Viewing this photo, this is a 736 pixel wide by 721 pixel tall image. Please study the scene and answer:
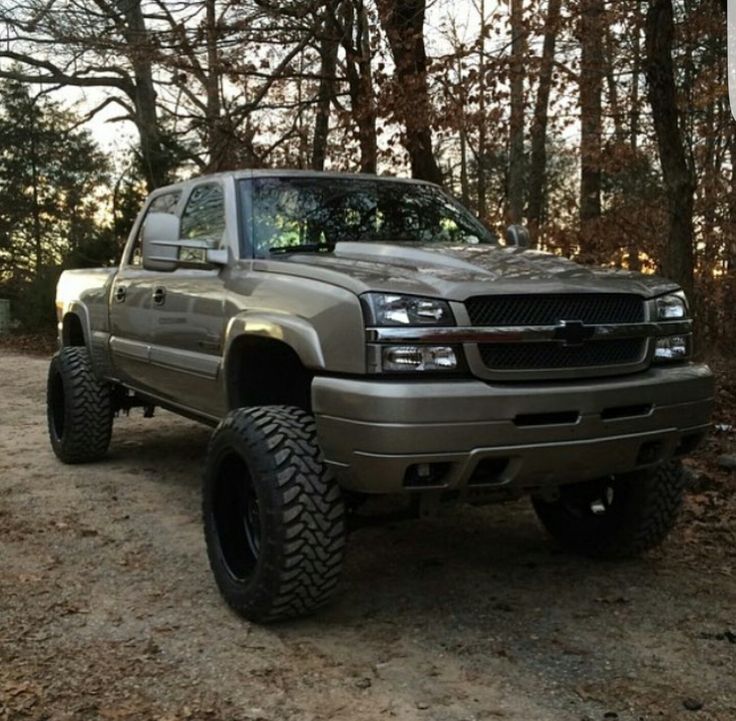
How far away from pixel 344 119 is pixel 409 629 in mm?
9255

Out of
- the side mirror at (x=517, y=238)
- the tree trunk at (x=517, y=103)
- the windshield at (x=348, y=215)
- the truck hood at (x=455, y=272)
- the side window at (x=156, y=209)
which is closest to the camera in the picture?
the truck hood at (x=455, y=272)

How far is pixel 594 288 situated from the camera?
360cm

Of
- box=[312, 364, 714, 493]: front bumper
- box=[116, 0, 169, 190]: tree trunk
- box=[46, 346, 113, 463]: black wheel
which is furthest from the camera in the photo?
box=[116, 0, 169, 190]: tree trunk

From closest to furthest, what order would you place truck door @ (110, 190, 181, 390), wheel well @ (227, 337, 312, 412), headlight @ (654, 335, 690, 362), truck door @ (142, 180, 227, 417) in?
1. headlight @ (654, 335, 690, 362)
2. wheel well @ (227, 337, 312, 412)
3. truck door @ (142, 180, 227, 417)
4. truck door @ (110, 190, 181, 390)

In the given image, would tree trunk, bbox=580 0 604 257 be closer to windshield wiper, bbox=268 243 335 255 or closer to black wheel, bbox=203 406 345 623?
windshield wiper, bbox=268 243 335 255

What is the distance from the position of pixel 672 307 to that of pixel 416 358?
53.5 inches

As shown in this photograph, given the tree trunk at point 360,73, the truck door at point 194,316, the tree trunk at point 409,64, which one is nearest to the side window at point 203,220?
the truck door at point 194,316

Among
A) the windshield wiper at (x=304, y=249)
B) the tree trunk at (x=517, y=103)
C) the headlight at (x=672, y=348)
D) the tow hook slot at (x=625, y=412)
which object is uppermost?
the tree trunk at (x=517, y=103)

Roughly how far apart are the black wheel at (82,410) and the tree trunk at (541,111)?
7831 mm

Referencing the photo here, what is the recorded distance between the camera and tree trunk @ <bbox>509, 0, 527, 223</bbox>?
36.7 ft

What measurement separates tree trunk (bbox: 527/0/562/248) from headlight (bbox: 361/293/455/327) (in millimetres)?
9390

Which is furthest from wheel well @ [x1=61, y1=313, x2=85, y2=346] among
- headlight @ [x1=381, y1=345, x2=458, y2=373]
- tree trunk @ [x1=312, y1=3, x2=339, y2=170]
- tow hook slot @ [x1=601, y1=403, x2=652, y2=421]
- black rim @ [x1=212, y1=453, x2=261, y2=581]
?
tree trunk @ [x1=312, y1=3, x2=339, y2=170]

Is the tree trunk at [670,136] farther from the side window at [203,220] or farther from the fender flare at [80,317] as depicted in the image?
the fender flare at [80,317]

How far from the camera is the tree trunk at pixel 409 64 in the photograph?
10633mm
